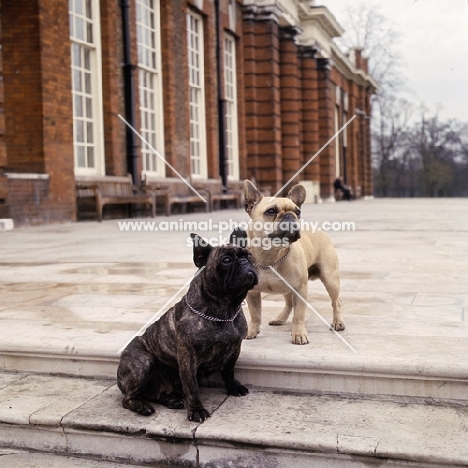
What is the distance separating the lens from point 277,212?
3.29 m

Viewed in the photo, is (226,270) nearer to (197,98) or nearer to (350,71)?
(197,98)

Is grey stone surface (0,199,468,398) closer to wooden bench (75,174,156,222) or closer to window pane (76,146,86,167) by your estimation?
wooden bench (75,174,156,222)

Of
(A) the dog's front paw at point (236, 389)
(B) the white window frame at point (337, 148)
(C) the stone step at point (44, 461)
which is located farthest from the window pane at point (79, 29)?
(B) the white window frame at point (337, 148)

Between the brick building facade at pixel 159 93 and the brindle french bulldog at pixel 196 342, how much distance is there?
927cm

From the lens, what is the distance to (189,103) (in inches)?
816

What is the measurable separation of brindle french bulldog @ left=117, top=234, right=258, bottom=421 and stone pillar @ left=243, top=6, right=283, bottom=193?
74.9ft

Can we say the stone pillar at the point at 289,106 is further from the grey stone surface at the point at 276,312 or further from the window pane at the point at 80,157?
the grey stone surface at the point at 276,312

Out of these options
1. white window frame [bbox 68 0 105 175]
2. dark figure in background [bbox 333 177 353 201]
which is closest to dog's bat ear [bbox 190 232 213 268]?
white window frame [bbox 68 0 105 175]

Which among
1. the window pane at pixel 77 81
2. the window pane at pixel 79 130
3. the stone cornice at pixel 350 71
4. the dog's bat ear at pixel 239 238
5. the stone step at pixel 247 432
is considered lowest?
the stone step at pixel 247 432

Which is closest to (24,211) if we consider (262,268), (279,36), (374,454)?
(262,268)

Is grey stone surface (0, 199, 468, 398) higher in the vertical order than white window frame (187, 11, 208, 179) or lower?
lower

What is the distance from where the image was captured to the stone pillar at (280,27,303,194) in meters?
27.5

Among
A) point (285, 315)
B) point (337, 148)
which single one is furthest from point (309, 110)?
point (285, 315)

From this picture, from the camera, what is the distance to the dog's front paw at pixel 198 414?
9.78 ft
